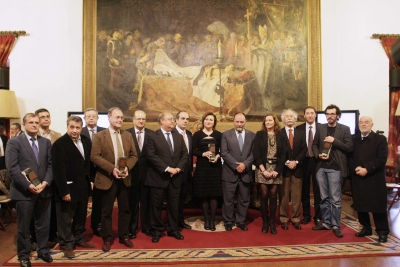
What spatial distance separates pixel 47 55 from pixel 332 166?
6.56 meters

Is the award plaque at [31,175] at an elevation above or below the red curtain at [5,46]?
below

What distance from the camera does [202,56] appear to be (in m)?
8.72

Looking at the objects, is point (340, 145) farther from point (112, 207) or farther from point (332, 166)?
point (112, 207)

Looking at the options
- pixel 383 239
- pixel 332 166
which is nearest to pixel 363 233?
pixel 383 239

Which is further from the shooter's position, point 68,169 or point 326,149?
point 326,149

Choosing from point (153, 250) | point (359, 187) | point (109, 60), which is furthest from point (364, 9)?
point (153, 250)

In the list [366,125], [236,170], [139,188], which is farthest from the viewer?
[236,170]

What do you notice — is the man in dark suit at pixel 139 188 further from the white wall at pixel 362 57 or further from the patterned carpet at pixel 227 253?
the white wall at pixel 362 57

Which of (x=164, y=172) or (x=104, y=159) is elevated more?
(x=104, y=159)

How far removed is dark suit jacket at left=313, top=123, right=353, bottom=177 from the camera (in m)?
5.42

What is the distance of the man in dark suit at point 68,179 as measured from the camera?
4.36 meters

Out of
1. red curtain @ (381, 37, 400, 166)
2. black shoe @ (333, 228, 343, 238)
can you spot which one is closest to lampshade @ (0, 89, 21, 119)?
black shoe @ (333, 228, 343, 238)

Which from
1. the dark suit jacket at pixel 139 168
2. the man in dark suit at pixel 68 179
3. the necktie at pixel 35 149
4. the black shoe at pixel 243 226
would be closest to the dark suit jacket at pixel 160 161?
the dark suit jacket at pixel 139 168

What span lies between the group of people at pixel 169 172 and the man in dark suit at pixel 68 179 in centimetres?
1
